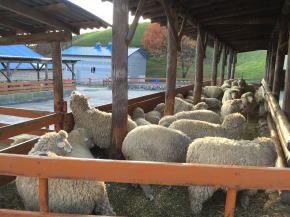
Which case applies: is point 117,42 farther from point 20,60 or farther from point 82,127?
point 20,60

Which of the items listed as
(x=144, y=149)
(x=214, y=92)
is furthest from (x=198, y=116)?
(x=214, y=92)

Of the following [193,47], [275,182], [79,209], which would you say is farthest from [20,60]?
[193,47]

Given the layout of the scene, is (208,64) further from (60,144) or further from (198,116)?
(60,144)

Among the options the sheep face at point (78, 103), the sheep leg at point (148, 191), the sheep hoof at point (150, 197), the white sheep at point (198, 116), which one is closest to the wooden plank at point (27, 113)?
the sheep face at point (78, 103)

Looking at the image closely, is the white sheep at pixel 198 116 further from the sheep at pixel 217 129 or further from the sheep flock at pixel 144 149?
the sheep at pixel 217 129

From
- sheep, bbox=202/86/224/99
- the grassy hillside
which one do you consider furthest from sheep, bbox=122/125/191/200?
the grassy hillside

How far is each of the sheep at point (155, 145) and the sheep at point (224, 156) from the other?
1.31ft

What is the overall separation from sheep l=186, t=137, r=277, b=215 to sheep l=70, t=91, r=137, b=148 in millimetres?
1747

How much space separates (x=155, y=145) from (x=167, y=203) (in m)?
0.80

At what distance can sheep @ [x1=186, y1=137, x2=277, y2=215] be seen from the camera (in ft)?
9.71

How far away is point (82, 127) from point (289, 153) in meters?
3.43

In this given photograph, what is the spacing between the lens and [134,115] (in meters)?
6.27

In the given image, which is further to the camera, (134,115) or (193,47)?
(193,47)

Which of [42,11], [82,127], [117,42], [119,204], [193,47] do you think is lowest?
[119,204]
